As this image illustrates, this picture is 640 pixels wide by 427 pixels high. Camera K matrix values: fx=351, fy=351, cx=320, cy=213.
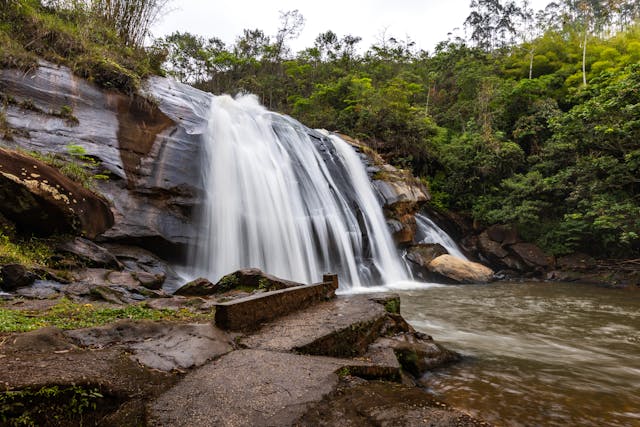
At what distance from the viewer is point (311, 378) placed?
2637 millimetres

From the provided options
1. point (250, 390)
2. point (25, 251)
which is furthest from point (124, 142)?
point (250, 390)

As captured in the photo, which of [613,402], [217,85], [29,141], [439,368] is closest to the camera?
[613,402]

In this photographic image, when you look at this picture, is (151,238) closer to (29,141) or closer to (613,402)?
(29,141)

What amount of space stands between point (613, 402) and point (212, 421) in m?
4.09

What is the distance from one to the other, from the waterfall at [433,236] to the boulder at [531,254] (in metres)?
2.35

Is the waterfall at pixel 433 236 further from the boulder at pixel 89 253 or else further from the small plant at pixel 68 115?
the small plant at pixel 68 115

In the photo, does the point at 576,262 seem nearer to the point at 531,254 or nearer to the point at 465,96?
the point at 531,254

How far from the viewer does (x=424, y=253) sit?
48.0ft

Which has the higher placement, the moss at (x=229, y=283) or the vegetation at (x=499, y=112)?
the vegetation at (x=499, y=112)

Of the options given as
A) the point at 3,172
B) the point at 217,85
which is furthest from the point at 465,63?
the point at 3,172

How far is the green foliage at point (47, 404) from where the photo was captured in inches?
73.3


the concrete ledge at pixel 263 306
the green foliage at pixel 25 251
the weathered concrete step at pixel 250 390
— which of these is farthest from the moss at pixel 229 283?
the weathered concrete step at pixel 250 390

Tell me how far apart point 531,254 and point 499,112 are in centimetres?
972

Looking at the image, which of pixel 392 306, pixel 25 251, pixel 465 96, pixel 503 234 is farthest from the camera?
pixel 465 96
